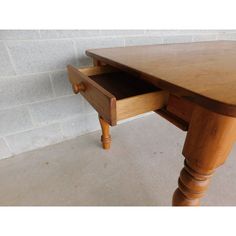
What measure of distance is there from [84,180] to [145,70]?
650mm

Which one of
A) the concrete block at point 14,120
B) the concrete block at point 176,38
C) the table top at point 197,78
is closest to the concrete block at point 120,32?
the concrete block at point 176,38

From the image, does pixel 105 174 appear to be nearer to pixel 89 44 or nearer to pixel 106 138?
pixel 106 138

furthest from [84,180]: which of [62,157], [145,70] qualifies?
[145,70]

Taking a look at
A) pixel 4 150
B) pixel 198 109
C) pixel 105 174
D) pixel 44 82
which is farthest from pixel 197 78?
pixel 4 150

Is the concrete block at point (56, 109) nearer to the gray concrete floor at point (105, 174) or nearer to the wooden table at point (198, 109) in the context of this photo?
the gray concrete floor at point (105, 174)

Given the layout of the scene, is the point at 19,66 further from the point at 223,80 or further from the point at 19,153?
the point at 223,80

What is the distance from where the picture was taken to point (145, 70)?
19.1 inches

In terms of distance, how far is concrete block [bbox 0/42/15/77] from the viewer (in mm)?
789

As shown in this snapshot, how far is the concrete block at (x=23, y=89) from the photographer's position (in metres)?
0.86

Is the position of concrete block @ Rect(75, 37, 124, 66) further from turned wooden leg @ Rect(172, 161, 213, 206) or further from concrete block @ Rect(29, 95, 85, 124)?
turned wooden leg @ Rect(172, 161, 213, 206)

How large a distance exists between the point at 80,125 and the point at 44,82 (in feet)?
1.21

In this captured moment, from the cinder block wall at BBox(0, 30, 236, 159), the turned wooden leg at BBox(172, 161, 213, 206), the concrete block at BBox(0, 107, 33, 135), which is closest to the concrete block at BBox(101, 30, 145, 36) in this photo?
the cinder block wall at BBox(0, 30, 236, 159)

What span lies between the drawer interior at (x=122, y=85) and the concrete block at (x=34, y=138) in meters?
0.54

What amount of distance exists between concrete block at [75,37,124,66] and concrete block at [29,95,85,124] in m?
0.22
